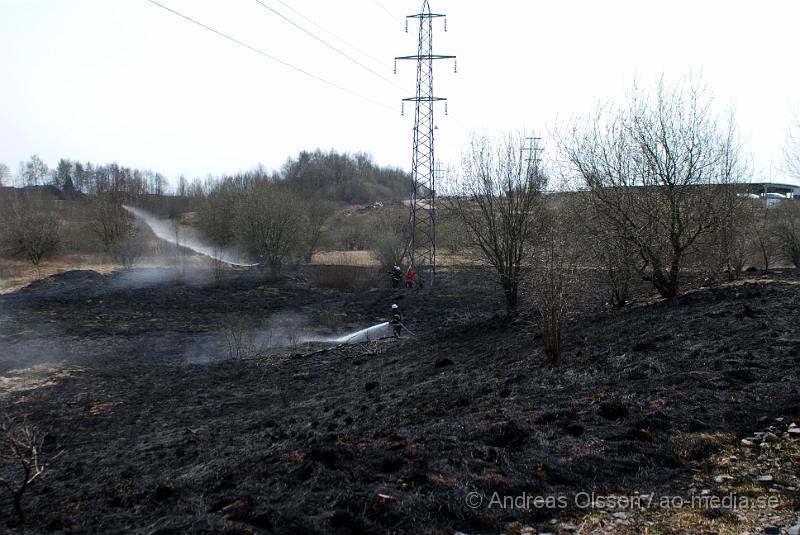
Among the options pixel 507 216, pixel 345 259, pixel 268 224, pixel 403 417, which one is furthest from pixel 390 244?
pixel 403 417

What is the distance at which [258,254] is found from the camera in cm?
3206

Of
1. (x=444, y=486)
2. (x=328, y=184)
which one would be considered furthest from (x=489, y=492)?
(x=328, y=184)

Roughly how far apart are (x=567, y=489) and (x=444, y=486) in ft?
3.08

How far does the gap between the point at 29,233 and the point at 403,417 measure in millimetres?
37656

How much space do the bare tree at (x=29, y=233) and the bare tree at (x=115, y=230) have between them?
9.45 feet

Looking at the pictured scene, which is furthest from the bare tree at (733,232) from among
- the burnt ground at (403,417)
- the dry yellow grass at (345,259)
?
the dry yellow grass at (345,259)

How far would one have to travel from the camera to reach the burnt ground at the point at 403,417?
434cm

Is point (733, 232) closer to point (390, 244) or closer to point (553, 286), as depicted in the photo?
point (553, 286)

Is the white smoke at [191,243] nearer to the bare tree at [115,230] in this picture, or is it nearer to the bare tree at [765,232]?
the bare tree at [115,230]

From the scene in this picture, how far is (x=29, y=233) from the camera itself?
1422 inches

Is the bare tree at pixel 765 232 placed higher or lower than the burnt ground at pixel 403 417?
higher

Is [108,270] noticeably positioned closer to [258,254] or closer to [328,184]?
[258,254]

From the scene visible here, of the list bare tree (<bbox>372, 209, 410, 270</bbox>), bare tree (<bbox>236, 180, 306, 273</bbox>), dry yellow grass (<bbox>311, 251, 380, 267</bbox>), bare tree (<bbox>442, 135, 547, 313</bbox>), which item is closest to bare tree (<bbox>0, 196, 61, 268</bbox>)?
bare tree (<bbox>236, 180, 306, 273</bbox>)

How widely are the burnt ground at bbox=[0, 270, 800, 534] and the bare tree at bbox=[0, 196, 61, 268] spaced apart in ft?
80.4
